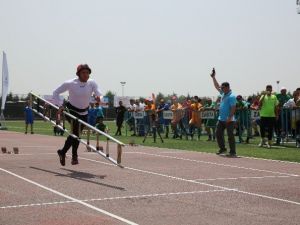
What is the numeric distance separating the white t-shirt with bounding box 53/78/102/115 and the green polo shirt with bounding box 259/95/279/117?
8873 mm

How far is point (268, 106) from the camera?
Result: 19531mm

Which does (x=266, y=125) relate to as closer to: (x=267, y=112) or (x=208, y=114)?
(x=267, y=112)

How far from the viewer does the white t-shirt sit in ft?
39.3

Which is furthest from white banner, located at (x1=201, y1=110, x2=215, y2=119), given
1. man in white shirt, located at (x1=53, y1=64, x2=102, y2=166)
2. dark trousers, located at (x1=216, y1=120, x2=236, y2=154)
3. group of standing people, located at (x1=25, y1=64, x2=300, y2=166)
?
man in white shirt, located at (x1=53, y1=64, x2=102, y2=166)

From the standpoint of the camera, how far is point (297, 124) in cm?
1966

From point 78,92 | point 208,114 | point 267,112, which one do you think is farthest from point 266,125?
point 78,92

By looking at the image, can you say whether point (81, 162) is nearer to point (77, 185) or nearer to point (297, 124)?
point (77, 185)

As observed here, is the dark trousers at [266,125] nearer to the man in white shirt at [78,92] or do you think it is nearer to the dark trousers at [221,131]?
the dark trousers at [221,131]

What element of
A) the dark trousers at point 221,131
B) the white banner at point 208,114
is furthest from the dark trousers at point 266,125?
the white banner at point 208,114

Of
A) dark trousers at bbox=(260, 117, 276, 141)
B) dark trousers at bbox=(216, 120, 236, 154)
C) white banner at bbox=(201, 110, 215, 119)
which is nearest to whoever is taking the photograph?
dark trousers at bbox=(216, 120, 236, 154)

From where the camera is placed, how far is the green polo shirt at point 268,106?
63.9ft

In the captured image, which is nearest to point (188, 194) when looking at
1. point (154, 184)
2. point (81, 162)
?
point (154, 184)

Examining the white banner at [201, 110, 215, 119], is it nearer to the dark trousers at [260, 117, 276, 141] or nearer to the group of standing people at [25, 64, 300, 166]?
the group of standing people at [25, 64, 300, 166]

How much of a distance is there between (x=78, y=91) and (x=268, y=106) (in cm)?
937
